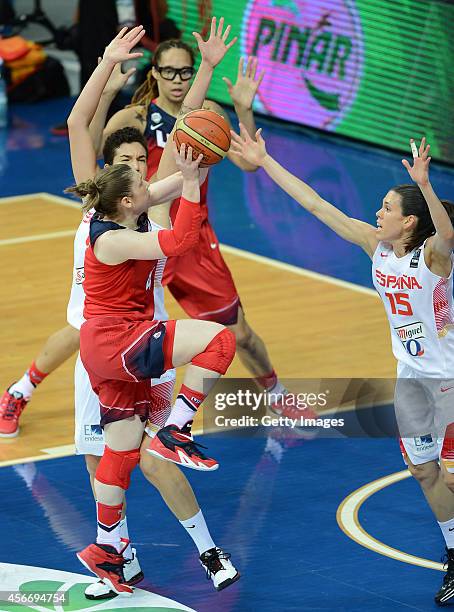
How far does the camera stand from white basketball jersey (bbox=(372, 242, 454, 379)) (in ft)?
24.0

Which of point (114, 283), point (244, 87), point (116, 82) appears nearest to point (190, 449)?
point (114, 283)

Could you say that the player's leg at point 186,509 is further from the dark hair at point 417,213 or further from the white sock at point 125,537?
the dark hair at point 417,213

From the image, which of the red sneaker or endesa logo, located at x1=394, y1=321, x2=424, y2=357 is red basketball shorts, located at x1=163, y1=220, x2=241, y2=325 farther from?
the red sneaker

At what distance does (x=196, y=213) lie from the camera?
22.9 ft

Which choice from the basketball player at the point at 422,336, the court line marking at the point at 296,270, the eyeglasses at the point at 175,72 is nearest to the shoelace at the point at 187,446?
the basketball player at the point at 422,336

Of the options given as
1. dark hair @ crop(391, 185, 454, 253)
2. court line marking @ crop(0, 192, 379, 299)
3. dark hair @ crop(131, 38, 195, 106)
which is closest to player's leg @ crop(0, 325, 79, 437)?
dark hair @ crop(131, 38, 195, 106)

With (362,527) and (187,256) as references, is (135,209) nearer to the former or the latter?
(362,527)

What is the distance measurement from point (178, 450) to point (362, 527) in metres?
1.66

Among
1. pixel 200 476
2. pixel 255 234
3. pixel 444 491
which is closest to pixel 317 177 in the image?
pixel 255 234

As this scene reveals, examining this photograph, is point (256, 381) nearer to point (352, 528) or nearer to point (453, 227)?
point (352, 528)

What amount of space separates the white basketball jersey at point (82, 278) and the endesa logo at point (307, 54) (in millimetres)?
9835

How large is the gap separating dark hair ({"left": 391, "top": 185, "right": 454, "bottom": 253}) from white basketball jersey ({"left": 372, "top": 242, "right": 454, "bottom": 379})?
56 millimetres

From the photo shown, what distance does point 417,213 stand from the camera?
7387mm

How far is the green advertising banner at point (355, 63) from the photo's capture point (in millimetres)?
16953
